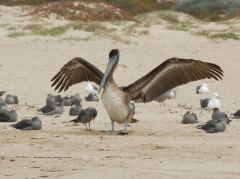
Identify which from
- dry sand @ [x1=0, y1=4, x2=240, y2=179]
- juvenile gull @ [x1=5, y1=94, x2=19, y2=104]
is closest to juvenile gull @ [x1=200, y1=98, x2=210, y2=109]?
dry sand @ [x1=0, y1=4, x2=240, y2=179]

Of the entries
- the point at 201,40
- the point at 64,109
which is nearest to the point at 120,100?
the point at 64,109

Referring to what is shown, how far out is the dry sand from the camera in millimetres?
6773

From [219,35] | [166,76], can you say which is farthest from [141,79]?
[219,35]

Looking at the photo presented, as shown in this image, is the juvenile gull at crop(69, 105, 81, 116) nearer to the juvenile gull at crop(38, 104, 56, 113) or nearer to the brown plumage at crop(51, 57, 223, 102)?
the juvenile gull at crop(38, 104, 56, 113)

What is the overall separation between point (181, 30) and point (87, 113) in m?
17.6

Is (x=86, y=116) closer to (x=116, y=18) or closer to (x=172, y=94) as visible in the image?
(x=172, y=94)

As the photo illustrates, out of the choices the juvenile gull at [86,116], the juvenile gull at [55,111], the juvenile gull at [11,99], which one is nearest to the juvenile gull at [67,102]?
the juvenile gull at [11,99]

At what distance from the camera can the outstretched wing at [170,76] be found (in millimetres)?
9875

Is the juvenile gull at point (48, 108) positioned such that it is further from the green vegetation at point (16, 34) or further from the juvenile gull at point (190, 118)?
the green vegetation at point (16, 34)

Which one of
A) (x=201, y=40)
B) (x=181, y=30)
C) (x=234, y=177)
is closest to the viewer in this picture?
(x=234, y=177)

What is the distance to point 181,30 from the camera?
2730 cm

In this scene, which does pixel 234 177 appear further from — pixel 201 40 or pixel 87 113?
pixel 201 40

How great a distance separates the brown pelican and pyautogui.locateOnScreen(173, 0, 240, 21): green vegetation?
130 feet

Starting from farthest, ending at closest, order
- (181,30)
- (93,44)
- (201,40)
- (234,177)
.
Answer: (181,30)
(201,40)
(93,44)
(234,177)
